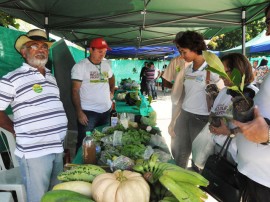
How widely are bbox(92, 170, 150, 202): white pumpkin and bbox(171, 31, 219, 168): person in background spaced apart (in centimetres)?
219

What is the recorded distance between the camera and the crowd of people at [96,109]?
161 cm

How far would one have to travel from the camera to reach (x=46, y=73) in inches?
99.7

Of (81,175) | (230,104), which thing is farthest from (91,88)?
(81,175)

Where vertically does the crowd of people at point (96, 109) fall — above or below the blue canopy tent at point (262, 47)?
below

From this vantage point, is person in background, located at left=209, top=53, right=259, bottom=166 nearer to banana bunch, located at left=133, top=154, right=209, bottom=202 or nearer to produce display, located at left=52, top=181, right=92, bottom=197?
banana bunch, located at left=133, top=154, right=209, bottom=202

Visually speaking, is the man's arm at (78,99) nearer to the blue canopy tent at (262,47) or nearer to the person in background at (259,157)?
the person in background at (259,157)

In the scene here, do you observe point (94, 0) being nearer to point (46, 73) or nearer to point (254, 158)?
point (46, 73)

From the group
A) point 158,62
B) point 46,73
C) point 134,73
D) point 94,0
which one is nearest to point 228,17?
point 94,0

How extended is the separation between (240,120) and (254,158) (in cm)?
48

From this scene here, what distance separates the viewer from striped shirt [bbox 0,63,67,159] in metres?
2.21

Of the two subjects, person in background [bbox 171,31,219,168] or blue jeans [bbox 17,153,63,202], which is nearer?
blue jeans [bbox 17,153,63,202]

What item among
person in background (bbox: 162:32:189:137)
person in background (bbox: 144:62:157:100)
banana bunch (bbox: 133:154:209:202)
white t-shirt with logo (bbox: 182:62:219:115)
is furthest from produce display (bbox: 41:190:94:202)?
person in background (bbox: 144:62:157:100)

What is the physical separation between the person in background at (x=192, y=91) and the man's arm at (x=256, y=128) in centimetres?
187

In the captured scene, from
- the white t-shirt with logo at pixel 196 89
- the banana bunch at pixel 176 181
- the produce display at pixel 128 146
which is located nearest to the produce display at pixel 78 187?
the banana bunch at pixel 176 181
